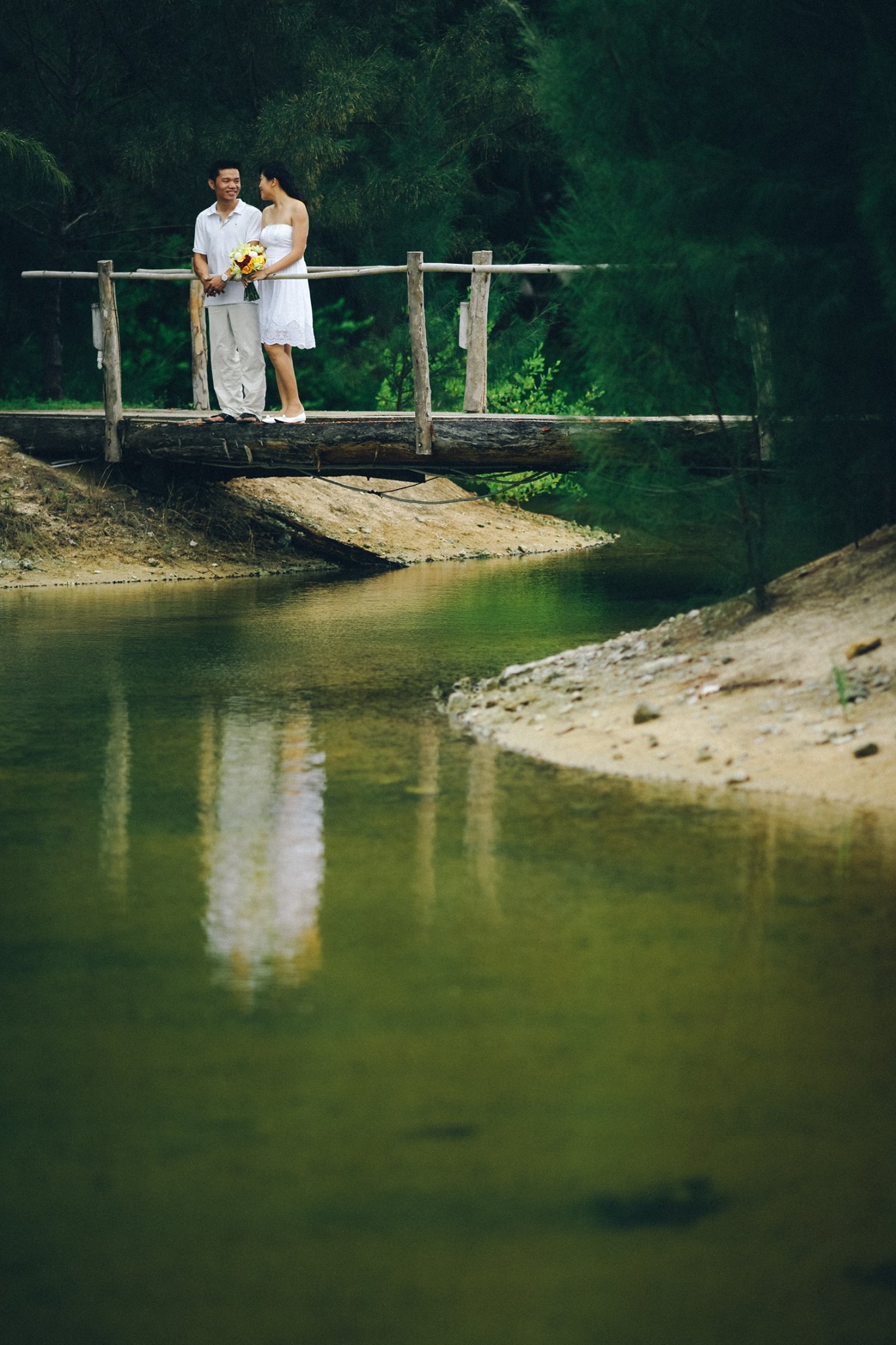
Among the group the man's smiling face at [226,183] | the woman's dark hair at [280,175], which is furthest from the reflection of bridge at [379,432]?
the woman's dark hair at [280,175]

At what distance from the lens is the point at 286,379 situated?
49.8ft

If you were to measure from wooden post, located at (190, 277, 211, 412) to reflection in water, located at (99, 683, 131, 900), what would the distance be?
847 centimetres

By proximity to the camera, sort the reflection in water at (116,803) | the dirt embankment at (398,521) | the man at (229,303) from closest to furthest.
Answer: the reflection in water at (116,803)
the man at (229,303)
the dirt embankment at (398,521)

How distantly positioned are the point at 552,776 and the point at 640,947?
2484 millimetres

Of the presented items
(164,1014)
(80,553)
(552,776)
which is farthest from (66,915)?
(80,553)

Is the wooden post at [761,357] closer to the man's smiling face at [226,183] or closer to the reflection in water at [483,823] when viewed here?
the reflection in water at [483,823]

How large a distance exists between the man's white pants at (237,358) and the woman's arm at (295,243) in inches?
28.7

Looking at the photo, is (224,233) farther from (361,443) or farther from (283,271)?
(361,443)

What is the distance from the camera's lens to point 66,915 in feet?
20.0

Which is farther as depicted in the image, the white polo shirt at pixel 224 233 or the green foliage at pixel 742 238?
the white polo shirt at pixel 224 233

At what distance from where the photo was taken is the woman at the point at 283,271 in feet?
45.1

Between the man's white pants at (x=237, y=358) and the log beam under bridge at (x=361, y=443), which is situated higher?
the man's white pants at (x=237, y=358)

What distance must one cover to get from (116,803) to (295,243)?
7.38m

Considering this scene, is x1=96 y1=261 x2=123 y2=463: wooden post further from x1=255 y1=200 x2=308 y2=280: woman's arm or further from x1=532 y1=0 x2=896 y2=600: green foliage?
x1=532 y1=0 x2=896 y2=600: green foliage
